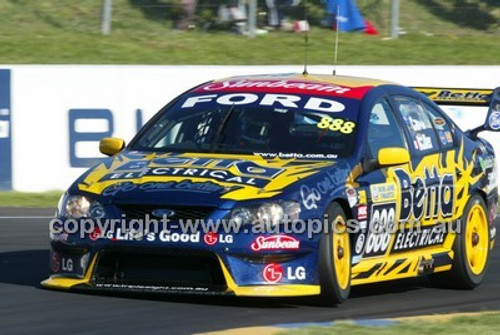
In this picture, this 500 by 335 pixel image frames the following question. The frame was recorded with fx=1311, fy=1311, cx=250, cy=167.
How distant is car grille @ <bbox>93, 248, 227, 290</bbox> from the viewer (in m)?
7.34

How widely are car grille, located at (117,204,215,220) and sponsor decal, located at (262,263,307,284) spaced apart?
465 mm

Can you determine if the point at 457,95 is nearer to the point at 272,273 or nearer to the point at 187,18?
the point at 272,273

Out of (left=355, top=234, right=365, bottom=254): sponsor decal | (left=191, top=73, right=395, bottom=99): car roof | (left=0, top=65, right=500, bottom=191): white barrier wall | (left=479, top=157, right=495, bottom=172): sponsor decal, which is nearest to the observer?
(left=355, top=234, right=365, bottom=254): sponsor decal

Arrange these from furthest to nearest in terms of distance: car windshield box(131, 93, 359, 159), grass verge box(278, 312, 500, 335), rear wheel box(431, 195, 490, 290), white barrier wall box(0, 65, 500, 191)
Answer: white barrier wall box(0, 65, 500, 191) → rear wheel box(431, 195, 490, 290) → car windshield box(131, 93, 359, 159) → grass verge box(278, 312, 500, 335)

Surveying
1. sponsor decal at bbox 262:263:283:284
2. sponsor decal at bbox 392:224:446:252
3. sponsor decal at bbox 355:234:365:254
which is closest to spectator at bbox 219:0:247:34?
sponsor decal at bbox 392:224:446:252

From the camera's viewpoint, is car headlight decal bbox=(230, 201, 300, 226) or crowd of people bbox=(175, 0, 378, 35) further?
crowd of people bbox=(175, 0, 378, 35)

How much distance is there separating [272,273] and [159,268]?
640mm

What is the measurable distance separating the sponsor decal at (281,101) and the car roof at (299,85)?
0.26 ft

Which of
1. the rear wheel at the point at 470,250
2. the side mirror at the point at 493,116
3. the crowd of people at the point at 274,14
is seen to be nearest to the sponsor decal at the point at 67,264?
the rear wheel at the point at 470,250

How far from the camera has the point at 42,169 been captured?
48.3 feet

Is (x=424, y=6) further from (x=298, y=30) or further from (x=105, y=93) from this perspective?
(x=105, y=93)

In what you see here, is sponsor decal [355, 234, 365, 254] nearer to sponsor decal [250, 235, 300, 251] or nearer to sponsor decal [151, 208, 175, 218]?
sponsor decal [250, 235, 300, 251]

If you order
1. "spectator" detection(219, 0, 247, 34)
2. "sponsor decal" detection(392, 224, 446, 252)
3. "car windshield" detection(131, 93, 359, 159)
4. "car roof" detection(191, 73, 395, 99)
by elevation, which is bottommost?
"spectator" detection(219, 0, 247, 34)

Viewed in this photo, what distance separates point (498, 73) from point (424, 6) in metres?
5.08
